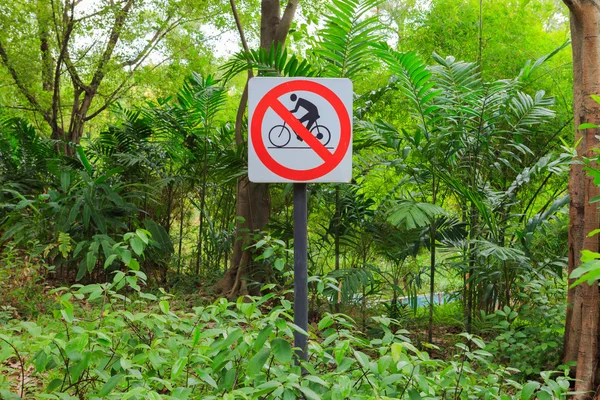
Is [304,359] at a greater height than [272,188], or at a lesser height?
lesser

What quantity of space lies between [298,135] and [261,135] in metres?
0.14

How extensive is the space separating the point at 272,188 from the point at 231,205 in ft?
3.25

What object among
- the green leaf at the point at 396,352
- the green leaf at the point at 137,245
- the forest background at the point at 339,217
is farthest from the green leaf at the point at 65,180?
the green leaf at the point at 396,352

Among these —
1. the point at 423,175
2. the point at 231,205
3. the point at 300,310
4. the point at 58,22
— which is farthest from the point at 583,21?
the point at 58,22

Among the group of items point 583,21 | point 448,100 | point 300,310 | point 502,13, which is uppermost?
point 502,13

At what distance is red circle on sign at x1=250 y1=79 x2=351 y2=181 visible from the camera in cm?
234

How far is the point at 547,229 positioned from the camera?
5297mm

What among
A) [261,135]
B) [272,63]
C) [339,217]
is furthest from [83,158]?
[261,135]

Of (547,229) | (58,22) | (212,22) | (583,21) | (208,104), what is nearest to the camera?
(583,21)

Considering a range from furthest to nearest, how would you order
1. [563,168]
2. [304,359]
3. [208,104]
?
1. [208,104]
2. [563,168]
3. [304,359]

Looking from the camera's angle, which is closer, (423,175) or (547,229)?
(423,175)

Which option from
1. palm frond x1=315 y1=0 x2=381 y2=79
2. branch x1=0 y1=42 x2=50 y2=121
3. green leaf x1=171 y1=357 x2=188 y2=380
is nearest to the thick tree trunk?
palm frond x1=315 y1=0 x2=381 y2=79

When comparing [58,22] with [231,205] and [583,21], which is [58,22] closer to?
[231,205]

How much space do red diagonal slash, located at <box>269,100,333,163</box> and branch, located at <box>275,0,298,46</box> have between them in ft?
12.8
